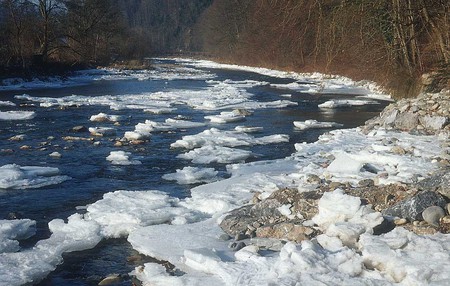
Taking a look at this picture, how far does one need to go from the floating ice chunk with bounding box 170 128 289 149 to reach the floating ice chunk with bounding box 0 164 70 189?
286 centimetres

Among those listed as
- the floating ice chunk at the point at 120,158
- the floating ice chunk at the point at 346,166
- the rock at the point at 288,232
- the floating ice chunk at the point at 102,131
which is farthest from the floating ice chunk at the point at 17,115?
the rock at the point at 288,232

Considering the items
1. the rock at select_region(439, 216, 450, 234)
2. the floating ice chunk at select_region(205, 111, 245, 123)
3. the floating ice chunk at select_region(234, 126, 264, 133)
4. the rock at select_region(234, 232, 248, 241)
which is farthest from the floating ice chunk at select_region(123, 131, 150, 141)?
the rock at select_region(439, 216, 450, 234)

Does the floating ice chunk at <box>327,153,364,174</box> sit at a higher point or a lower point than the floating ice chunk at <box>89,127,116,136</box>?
higher

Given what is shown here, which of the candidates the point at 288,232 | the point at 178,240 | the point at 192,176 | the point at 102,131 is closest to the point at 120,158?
the point at 192,176

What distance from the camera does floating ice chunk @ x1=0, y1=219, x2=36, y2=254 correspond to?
17.0 ft

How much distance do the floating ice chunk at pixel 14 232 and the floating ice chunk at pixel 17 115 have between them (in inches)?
360

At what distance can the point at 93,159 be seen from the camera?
941 centimetres

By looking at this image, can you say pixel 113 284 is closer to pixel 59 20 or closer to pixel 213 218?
pixel 213 218

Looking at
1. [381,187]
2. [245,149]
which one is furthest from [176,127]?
[381,187]

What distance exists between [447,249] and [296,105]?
13.9 m

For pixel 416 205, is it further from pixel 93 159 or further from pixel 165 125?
pixel 165 125

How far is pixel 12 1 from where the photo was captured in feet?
98.0

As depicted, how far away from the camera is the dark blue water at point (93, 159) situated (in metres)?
5.07

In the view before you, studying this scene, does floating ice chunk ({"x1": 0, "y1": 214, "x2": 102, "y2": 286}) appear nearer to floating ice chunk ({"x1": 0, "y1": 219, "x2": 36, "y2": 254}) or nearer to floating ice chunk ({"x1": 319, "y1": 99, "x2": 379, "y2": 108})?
floating ice chunk ({"x1": 0, "y1": 219, "x2": 36, "y2": 254})
